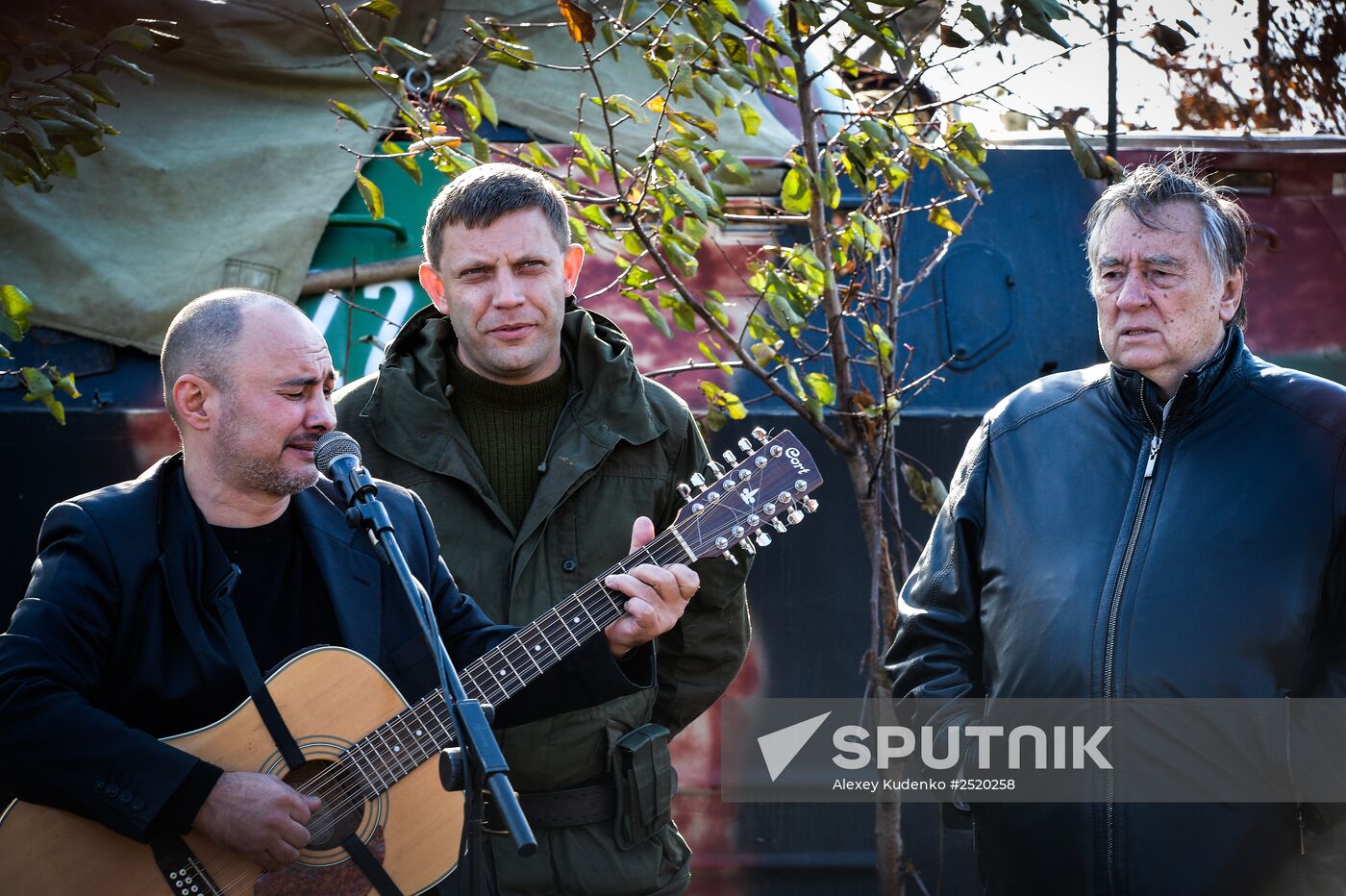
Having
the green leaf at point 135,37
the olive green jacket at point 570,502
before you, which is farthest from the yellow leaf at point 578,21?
the green leaf at point 135,37

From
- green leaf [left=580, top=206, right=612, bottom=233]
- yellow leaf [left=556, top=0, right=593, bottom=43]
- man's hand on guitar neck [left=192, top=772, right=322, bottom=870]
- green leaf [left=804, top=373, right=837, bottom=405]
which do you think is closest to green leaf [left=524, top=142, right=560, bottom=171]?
green leaf [left=580, top=206, right=612, bottom=233]

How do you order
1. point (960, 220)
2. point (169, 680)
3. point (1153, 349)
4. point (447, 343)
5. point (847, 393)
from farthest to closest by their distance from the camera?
point (960, 220)
point (847, 393)
point (447, 343)
point (1153, 349)
point (169, 680)

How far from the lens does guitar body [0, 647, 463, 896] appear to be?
2885mm

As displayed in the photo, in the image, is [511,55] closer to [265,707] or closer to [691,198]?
[691,198]

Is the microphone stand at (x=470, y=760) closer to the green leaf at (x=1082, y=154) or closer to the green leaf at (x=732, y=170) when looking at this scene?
the green leaf at (x=732, y=170)

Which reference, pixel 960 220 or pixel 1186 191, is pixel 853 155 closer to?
pixel 1186 191

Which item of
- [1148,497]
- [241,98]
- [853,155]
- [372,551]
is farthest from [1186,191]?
[241,98]

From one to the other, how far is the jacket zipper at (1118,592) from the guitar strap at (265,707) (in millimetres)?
1504

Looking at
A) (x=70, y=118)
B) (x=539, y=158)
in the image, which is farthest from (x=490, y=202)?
(x=70, y=118)

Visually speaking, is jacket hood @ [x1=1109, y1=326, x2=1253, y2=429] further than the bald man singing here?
Yes

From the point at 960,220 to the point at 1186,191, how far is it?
6.99 ft

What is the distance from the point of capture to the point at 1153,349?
10.5 ft

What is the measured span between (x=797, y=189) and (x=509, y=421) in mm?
1101

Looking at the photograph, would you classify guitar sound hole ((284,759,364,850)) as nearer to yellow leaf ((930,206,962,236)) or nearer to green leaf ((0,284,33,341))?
green leaf ((0,284,33,341))
